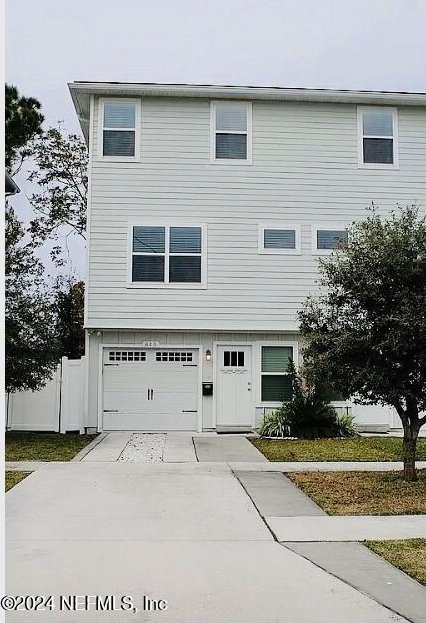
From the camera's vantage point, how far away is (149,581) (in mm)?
5832

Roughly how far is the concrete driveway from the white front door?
25.3 ft

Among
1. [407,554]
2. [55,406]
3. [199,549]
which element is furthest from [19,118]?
[407,554]

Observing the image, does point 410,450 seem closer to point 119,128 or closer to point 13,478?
point 13,478

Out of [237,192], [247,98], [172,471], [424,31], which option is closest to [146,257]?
[237,192]

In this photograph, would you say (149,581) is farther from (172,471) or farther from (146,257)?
(146,257)

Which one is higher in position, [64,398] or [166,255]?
[166,255]

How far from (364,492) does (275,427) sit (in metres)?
7.08

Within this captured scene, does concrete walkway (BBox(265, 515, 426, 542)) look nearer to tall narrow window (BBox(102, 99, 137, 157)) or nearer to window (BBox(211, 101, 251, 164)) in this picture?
window (BBox(211, 101, 251, 164))

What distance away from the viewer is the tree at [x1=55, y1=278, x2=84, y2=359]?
26.1 metres

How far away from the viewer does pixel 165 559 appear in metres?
6.61

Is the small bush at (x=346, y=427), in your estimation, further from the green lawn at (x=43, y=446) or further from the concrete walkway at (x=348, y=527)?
the concrete walkway at (x=348, y=527)

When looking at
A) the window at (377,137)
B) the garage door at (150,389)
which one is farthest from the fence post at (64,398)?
the window at (377,137)

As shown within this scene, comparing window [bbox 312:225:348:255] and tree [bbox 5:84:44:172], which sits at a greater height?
tree [bbox 5:84:44:172]

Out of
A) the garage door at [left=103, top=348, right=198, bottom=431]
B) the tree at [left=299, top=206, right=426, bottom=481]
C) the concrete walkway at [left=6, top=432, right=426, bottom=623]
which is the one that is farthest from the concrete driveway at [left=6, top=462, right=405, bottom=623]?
the garage door at [left=103, top=348, right=198, bottom=431]
